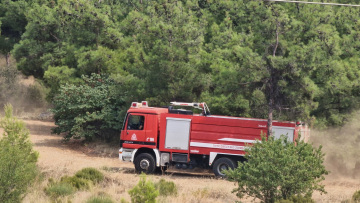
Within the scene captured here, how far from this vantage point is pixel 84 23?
3688 cm

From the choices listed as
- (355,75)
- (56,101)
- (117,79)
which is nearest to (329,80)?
(355,75)

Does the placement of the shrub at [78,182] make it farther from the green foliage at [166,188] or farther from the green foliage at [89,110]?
the green foliage at [89,110]

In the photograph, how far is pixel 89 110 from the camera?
33.3 m

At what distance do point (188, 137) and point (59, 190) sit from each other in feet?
23.4

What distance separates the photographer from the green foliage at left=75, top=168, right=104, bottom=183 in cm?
1942

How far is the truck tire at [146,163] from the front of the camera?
74.7ft

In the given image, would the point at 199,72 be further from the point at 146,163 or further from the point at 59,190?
the point at 59,190

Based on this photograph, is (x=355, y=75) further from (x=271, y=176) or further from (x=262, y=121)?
(x=271, y=176)

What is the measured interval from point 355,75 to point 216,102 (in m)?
7.72

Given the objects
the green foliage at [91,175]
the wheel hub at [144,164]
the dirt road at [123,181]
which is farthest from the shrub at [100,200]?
the wheel hub at [144,164]

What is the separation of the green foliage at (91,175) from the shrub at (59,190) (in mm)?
1769

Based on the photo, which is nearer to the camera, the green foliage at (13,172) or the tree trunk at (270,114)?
the green foliage at (13,172)

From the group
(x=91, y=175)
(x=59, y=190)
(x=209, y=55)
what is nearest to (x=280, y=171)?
(x=59, y=190)

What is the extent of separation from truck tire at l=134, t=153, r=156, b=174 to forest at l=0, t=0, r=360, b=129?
516 cm
